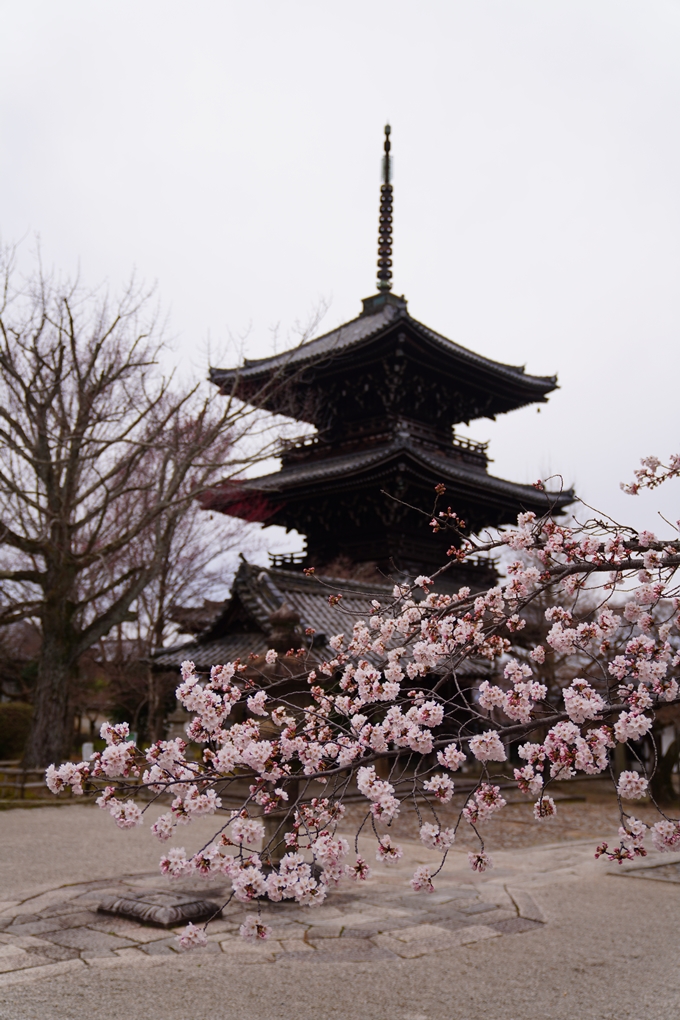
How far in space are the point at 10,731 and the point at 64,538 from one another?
9448 millimetres

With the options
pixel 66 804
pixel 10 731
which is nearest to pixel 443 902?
pixel 66 804

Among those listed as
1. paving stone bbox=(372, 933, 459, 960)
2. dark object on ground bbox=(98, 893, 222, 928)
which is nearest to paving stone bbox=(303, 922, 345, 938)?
paving stone bbox=(372, 933, 459, 960)

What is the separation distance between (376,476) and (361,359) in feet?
10.1

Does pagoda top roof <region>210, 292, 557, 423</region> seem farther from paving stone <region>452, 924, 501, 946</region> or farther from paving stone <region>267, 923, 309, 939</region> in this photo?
paving stone <region>452, 924, 501, 946</region>

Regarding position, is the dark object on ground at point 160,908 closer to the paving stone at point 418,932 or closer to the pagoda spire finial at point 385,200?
the paving stone at point 418,932

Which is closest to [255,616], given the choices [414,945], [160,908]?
[160,908]

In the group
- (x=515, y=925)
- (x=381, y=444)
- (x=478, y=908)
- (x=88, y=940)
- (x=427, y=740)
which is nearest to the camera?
(x=427, y=740)

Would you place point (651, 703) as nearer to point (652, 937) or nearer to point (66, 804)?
point (652, 937)

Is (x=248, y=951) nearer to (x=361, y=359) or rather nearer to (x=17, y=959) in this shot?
(x=17, y=959)

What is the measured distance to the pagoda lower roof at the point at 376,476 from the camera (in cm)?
1651

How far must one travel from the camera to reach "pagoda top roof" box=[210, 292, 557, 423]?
56.7 feet

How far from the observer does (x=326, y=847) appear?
130 inches

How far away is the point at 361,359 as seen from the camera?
1820 centimetres

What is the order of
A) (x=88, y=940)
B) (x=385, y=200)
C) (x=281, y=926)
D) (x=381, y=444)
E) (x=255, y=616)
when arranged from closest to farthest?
(x=88, y=940) → (x=281, y=926) → (x=255, y=616) → (x=381, y=444) → (x=385, y=200)
